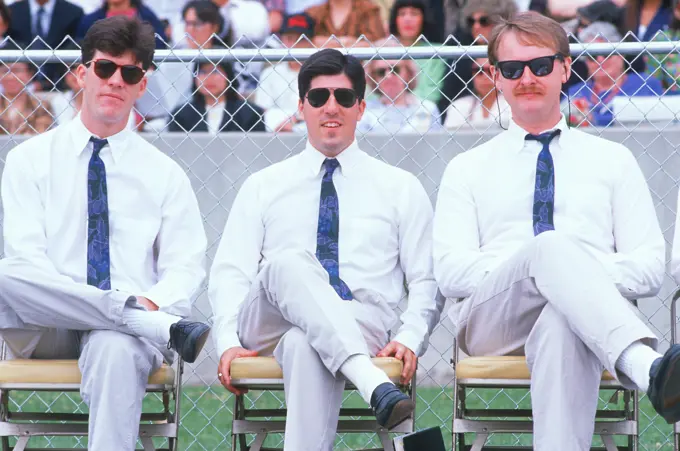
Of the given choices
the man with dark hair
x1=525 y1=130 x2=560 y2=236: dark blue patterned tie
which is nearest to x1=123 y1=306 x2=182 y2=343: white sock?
the man with dark hair

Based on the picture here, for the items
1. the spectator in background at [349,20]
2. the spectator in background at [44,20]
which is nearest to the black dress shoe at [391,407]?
the spectator in background at [349,20]

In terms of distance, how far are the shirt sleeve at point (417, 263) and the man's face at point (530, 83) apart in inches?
23.3

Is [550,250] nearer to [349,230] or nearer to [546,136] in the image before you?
[546,136]

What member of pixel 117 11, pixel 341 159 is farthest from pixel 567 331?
pixel 117 11

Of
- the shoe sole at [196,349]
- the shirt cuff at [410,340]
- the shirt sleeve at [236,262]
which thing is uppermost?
the shirt sleeve at [236,262]

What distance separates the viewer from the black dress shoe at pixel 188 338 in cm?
452

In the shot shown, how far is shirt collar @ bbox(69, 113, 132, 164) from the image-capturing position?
533cm

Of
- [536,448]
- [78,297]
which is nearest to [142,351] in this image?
[78,297]

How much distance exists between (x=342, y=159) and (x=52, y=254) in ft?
4.40

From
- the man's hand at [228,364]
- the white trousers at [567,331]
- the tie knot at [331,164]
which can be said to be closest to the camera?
the white trousers at [567,331]

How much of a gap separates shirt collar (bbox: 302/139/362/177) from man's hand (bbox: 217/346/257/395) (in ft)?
3.17

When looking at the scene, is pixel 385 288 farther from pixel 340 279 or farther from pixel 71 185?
pixel 71 185

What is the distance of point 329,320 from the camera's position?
4.48 m

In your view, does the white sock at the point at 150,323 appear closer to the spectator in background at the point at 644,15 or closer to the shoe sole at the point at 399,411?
the shoe sole at the point at 399,411
